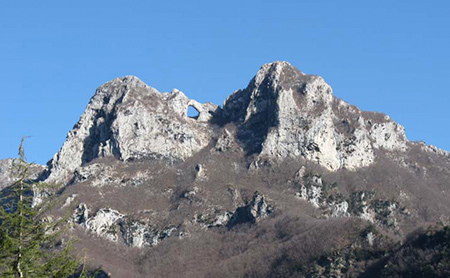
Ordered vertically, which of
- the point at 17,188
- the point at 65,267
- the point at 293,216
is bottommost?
the point at 65,267

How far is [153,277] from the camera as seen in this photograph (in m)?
150

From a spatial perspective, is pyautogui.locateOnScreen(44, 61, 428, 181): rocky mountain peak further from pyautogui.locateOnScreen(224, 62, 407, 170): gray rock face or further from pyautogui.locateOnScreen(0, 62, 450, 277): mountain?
pyautogui.locateOnScreen(0, 62, 450, 277): mountain

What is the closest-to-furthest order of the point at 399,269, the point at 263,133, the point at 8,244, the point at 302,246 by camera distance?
the point at 8,244 → the point at 399,269 → the point at 302,246 → the point at 263,133

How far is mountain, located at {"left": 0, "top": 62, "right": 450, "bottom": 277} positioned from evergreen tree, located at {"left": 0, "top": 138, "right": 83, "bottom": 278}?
121 m

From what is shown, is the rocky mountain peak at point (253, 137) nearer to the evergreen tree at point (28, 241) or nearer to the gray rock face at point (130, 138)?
the gray rock face at point (130, 138)

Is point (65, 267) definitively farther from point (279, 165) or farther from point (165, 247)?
point (279, 165)

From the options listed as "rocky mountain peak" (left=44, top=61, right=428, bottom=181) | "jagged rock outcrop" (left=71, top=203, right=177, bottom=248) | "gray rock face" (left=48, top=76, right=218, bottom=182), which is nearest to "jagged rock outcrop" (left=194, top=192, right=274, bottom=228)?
"jagged rock outcrop" (left=71, top=203, right=177, bottom=248)

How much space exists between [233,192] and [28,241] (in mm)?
158089

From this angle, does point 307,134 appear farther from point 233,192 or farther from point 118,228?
point 118,228

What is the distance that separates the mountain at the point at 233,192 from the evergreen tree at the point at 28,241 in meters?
121

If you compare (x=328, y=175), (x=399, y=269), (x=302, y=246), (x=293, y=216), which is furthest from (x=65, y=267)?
(x=328, y=175)

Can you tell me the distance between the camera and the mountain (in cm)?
15150

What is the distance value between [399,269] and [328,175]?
216ft

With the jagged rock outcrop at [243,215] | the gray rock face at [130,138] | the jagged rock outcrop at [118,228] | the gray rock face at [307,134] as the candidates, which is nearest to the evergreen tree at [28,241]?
the jagged rock outcrop at [118,228]
